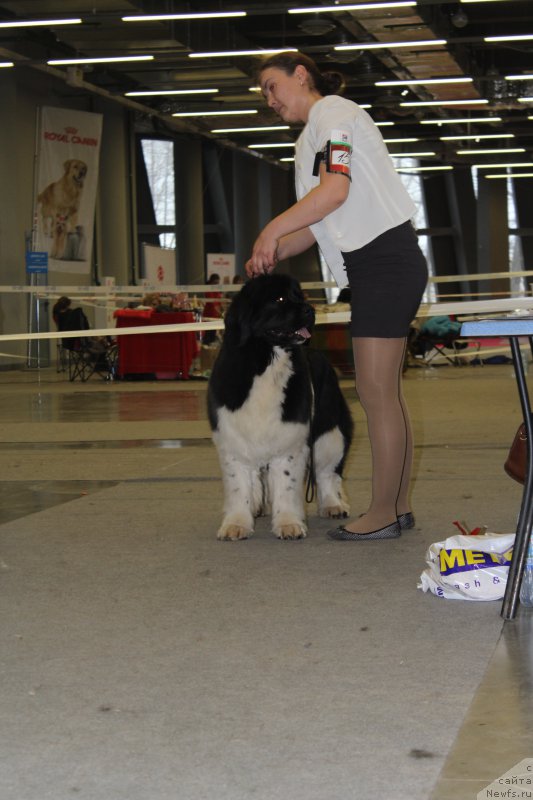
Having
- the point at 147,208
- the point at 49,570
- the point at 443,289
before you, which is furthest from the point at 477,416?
the point at 443,289

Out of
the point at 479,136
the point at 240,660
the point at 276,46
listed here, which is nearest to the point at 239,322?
the point at 240,660

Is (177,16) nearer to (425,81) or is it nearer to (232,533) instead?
(425,81)

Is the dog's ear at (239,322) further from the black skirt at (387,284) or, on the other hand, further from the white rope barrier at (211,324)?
the white rope barrier at (211,324)

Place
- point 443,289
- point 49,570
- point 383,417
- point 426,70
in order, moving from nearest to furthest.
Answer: point 49,570 < point 383,417 < point 426,70 < point 443,289

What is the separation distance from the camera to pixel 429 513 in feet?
13.7

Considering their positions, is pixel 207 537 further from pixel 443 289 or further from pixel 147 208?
pixel 443 289

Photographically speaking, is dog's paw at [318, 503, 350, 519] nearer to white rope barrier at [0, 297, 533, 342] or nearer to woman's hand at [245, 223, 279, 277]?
woman's hand at [245, 223, 279, 277]

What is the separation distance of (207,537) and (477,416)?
4.82 metres

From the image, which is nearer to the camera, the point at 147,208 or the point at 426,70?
the point at 426,70

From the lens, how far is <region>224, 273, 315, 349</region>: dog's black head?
3584 mm

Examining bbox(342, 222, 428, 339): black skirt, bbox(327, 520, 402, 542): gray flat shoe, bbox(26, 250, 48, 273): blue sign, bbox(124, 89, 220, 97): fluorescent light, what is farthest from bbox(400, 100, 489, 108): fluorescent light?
bbox(327, 520, 402, 542): gray flat shoe

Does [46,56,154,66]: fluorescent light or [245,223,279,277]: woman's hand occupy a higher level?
[46,56,154,66]: fluorescent light

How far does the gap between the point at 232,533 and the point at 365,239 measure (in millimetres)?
1115

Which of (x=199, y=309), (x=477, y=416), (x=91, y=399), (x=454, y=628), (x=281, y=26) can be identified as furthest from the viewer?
(x=281, y=26)
